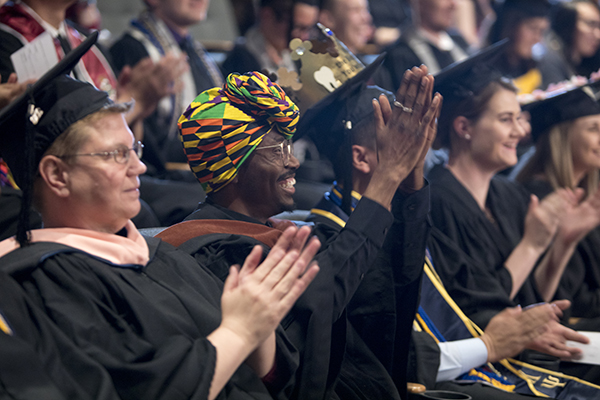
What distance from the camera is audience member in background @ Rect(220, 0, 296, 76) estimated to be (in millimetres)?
4965

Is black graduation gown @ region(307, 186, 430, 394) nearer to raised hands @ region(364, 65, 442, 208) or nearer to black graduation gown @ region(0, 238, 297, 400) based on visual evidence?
raised hands @ region(364, 65, 442, 208)

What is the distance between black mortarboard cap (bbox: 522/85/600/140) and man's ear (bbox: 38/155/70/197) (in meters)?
2.79

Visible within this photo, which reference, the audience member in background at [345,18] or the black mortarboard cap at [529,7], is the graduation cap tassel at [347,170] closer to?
the audience member in background at [345,18]

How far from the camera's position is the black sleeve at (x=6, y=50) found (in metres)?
2.69

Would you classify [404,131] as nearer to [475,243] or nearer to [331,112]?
[331,112]

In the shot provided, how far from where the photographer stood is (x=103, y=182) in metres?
1.71

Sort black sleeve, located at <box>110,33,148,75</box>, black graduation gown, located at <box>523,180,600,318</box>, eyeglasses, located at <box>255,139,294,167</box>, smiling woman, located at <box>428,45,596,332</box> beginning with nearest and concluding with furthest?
eyeglasses, located at <box>255,139,294,167</box> < smiling woman, located at <box>428,45,596,332</box> < black graduation gown, located at <box>523,180,600,318</box> < black sleeve, located at <box>110,33,148,75</box>

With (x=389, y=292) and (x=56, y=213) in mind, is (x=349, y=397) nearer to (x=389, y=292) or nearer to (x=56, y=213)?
(x=389, y=292)

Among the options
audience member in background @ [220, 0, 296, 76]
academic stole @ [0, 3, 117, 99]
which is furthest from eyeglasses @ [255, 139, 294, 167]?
audience member in background @ [220, 0, 296, 76]

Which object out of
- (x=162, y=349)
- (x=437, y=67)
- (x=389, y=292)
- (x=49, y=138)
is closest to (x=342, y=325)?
(x=389, y=292)

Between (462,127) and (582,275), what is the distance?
1158 mm

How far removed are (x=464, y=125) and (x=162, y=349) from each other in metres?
2.21

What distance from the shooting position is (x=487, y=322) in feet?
9.24

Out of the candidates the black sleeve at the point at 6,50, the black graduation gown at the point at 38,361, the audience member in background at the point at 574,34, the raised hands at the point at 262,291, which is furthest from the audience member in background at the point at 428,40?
the black graduation gown at the point at 38,361
